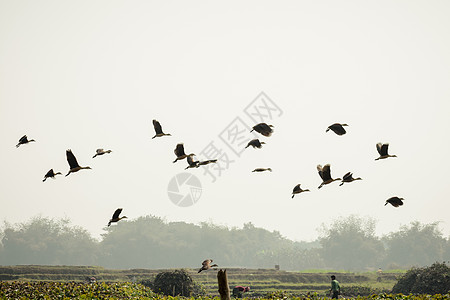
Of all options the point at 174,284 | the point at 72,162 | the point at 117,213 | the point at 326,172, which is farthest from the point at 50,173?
the point at 174,284

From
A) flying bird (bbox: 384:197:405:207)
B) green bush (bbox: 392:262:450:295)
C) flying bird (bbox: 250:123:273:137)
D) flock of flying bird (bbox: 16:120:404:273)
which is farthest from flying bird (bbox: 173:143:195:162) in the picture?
green bush (bbox: 392:262:450:295)

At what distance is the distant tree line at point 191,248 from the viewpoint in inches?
3310

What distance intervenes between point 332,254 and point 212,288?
180 ft

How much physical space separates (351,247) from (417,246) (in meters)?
11.9

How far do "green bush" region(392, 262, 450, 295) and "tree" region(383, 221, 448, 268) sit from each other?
59785mm

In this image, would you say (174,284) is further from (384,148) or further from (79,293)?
(384,148)

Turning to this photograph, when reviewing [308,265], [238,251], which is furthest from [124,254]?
[308,265]

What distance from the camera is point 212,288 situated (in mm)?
38750

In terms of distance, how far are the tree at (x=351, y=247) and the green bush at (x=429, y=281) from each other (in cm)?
6165

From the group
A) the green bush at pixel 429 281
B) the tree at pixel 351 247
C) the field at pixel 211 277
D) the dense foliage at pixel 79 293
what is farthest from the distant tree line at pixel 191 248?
the dense foliage at pixel 79 293

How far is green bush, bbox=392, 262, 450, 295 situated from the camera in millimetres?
23453

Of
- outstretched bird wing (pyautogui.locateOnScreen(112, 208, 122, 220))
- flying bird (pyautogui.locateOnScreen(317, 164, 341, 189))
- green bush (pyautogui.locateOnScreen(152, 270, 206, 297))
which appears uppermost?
flying bird (pyautogui.locateOnScreen(317, 164, 341, 189))

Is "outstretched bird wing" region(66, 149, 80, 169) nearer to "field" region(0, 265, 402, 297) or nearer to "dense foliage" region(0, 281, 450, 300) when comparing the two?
"dense foliage" region(0, 281, 450, 300)

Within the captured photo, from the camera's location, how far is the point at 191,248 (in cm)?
9275
